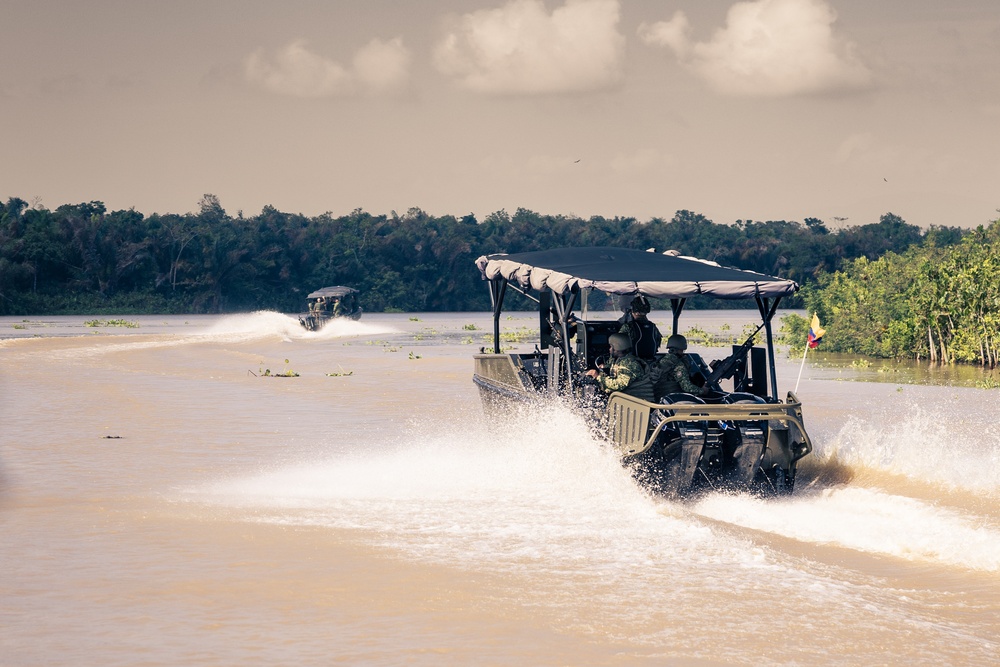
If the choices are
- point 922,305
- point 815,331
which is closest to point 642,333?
point 815,331

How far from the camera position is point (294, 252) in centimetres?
10419

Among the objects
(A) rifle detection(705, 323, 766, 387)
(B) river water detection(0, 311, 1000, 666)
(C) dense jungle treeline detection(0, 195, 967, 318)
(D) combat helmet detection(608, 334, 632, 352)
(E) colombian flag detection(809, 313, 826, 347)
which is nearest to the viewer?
(B) river water detection(0, 311, 1000, 666)

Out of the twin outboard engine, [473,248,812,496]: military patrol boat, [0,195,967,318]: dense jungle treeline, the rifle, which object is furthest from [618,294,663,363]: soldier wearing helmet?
[0,195,967,318]: dense jungle treeline

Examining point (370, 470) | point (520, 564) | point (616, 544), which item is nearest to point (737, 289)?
point (616, 544)

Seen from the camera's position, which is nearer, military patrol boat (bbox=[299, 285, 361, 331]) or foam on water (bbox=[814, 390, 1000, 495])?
foam on water (bbox=[814, 390, 1000, 495])

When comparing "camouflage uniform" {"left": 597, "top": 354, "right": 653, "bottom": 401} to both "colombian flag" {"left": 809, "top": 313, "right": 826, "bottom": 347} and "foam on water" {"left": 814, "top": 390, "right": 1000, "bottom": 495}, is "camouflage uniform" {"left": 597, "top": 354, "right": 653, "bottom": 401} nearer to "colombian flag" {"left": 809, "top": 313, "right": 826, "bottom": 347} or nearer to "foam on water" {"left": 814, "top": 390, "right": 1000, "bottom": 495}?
"foam on water" {"left": 814, "top": 390, "right": 1000, "bottom": 495}

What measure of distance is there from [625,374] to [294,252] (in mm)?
94227

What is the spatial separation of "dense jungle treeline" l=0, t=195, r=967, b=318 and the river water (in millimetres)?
75469

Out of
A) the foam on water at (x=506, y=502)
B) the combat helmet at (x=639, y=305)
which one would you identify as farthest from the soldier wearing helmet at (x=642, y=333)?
the foam on water at (x=506, y=502)

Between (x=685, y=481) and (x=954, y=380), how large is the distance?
16714 mm

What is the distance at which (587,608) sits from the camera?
27.2 ft

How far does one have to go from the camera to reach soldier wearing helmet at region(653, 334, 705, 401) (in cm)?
1197

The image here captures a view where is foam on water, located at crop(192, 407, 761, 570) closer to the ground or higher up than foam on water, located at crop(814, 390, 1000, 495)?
closer to the ground

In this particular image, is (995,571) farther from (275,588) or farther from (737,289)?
(275,588)
